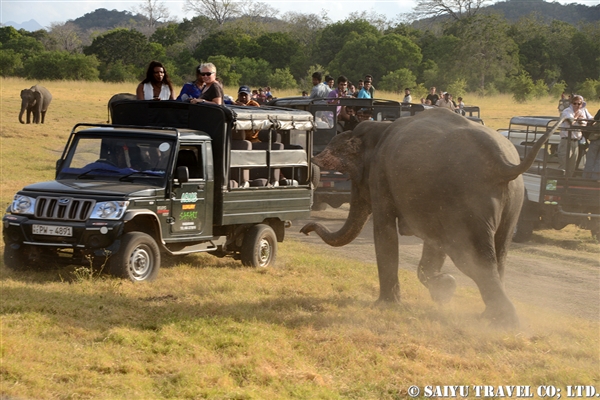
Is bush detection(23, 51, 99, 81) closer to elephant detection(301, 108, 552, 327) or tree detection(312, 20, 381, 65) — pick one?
tree detection(312, 20, 381, 65)

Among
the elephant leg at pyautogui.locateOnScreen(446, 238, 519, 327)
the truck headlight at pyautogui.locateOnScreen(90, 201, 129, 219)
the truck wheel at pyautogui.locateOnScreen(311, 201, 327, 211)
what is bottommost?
the truck wheel at pyautogui.locateOnScreen(311, 201, 327, 211)

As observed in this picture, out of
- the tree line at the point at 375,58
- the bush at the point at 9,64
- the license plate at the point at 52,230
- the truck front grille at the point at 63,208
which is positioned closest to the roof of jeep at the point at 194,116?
the truck front grille at the point at 63,208

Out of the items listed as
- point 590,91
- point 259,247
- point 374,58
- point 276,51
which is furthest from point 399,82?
point 259,247

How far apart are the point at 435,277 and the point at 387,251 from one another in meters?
0.61

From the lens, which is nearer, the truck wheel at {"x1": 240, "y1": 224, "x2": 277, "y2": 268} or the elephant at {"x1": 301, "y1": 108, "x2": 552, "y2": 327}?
the elephant at {"x1": 301, "y1": 108, "x2": 552, "y2": 327}

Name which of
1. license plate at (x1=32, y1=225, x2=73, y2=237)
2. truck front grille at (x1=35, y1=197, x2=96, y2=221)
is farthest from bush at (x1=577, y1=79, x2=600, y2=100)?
license plate at (x1=32, y1=225, x2=73, y2=237)

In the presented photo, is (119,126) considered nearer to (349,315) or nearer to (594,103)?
(349,315)

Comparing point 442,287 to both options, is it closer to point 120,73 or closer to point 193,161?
point 193,161

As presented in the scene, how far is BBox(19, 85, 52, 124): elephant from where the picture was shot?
1273 inches

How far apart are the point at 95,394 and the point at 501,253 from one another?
423cm

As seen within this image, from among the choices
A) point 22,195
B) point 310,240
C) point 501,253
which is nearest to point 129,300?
point 22,195

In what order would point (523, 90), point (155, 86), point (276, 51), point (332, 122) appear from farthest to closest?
point (276, 51) < point (523, 90) < point (332, 122) < point (155, 86)

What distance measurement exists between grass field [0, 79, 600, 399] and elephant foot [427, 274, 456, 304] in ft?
0.42

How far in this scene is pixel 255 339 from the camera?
7.65 meters
